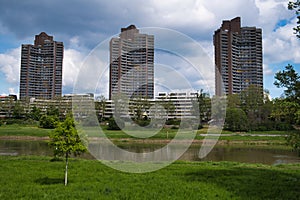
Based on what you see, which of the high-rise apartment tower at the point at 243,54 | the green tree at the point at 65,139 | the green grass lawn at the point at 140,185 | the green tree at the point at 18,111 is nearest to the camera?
the green grass lawn at the point at 140,185

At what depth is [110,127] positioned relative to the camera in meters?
68.4

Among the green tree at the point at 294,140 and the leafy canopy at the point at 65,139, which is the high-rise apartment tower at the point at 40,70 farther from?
the green tree at the point at 294,140

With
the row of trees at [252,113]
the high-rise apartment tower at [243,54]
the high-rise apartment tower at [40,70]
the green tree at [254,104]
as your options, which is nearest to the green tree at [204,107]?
the row of trees at [252,113]

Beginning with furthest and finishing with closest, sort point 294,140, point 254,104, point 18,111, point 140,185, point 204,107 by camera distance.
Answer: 1. point 18,111
2. point 254,104
3. point 204,107
4. point 140,185
5. point 294,140

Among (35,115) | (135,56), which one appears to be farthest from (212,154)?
(35,115)

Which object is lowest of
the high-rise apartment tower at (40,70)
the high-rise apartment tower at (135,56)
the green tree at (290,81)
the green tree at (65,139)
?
the green tree at (65,139)

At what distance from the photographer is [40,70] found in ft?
472

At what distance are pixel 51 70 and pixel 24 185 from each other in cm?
14165

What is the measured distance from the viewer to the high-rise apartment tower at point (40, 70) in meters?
144

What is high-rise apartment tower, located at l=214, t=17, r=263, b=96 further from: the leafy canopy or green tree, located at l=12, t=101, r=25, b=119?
the leafy canopy

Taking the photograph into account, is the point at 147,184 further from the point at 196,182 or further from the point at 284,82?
the point at 284,82

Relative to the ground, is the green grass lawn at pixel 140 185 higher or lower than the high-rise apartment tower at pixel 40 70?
lower

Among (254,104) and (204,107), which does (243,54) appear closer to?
(254,104)

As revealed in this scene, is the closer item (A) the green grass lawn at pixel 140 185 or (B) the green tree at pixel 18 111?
(A) the green grass lawn at pixel 140 185
